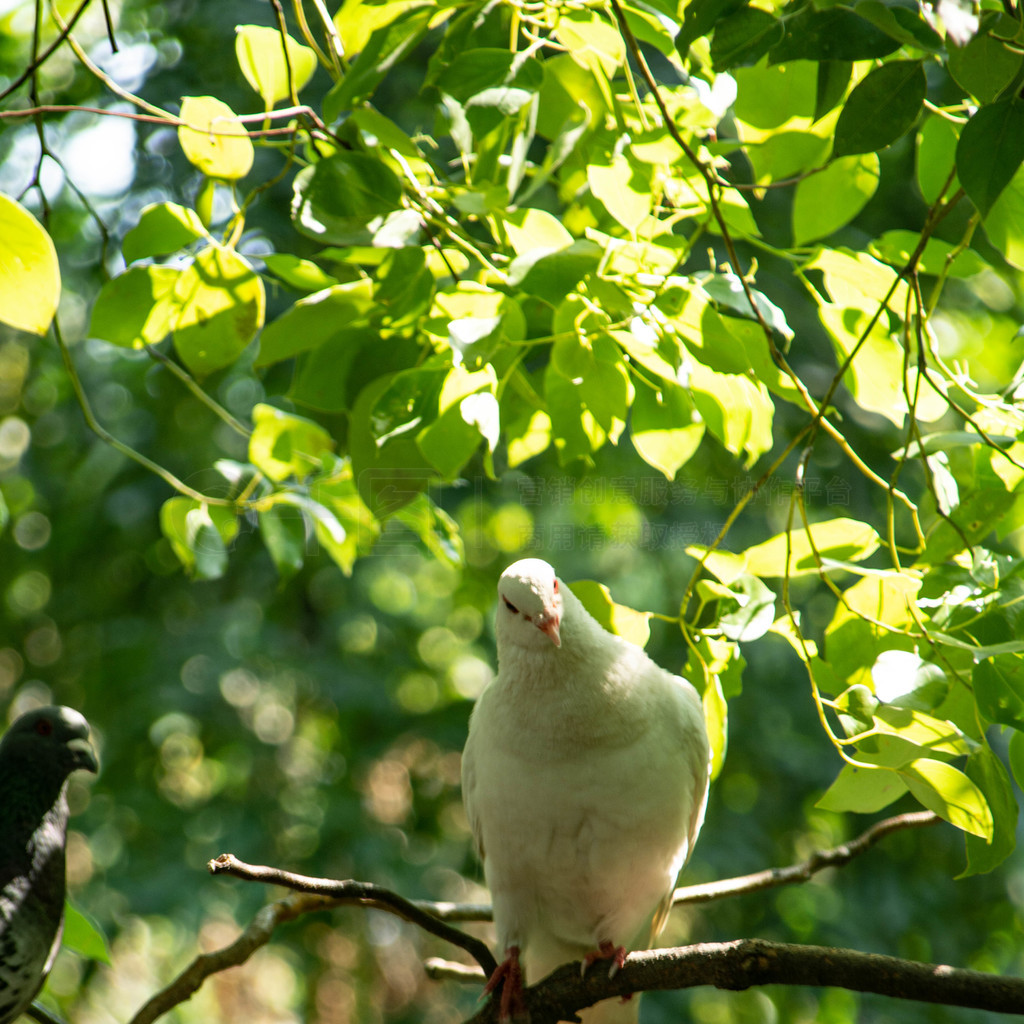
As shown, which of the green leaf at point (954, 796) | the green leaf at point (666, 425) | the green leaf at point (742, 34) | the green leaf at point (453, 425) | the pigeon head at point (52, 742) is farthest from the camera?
the pigeon head at point (52, 742)

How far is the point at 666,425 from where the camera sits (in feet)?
5.15

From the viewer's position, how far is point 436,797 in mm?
5012

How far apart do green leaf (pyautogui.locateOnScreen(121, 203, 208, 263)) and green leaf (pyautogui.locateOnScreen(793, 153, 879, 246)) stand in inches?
36.5

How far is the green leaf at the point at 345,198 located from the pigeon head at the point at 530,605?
2.39 feet

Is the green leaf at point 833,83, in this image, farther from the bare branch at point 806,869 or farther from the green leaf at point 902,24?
the bare branch at point 806,869

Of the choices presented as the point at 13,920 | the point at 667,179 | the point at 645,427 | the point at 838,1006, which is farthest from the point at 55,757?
the point at 838,1006

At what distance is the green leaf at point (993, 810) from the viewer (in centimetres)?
113

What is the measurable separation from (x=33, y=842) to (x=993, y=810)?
193 cm

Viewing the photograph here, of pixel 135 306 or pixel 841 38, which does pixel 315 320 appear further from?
pixel 841 38

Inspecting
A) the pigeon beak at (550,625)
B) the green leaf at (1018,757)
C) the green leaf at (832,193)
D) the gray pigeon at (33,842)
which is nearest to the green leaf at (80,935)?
the gray pigeon at (33,842)

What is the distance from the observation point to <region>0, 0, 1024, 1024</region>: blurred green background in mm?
4168

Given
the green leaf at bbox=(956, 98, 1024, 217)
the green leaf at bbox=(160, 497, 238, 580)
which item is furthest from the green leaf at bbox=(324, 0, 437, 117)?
the green leaf at bbox=(160, 497, 238, 580)

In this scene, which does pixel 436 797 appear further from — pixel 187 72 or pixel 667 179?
pixel 667 179

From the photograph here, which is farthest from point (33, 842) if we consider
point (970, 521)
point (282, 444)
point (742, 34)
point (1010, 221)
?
point (1010, 221)
